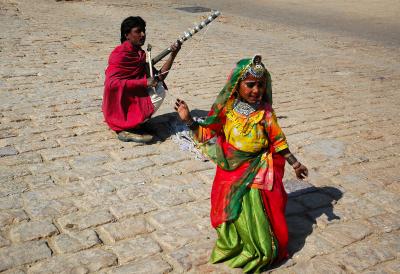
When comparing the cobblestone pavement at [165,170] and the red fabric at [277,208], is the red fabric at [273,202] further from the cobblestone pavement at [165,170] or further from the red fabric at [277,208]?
the cobblestone pavement at [165,170]

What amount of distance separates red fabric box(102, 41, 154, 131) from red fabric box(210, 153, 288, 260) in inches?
95.2

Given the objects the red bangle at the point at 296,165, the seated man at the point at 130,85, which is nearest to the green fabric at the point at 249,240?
the red bangle at the point at 296,165

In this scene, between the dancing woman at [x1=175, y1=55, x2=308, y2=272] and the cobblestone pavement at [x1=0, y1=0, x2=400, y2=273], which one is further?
the cobblestone pavement at [x1=0, y1=0, x2=400, y2=273]

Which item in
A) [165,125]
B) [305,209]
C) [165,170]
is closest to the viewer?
[305,209]

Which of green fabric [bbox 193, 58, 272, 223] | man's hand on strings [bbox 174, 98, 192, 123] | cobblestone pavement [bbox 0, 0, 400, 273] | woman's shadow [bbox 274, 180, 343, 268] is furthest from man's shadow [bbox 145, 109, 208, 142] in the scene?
man's hand on strings [bbox 174, 98, 192, 123]

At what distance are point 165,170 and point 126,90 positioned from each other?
131 cm

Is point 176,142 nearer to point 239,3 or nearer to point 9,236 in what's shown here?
point 9,236

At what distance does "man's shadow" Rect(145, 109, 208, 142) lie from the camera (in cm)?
631

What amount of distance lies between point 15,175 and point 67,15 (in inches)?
412

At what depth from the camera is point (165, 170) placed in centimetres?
530

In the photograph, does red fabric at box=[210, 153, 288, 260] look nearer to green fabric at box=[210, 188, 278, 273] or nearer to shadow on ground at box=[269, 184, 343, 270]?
green fabric at box=[210, 188, 278, 273]

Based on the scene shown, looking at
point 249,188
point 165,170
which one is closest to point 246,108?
point 249,188

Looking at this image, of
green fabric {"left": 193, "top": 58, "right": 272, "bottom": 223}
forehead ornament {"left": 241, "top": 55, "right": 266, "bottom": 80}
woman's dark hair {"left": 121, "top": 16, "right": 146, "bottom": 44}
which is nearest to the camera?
forehead ornament {"left": 241, "top": 55, "right": 266, "bottom": 80}

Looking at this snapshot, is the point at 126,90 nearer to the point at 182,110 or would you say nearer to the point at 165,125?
the point at 165,125
